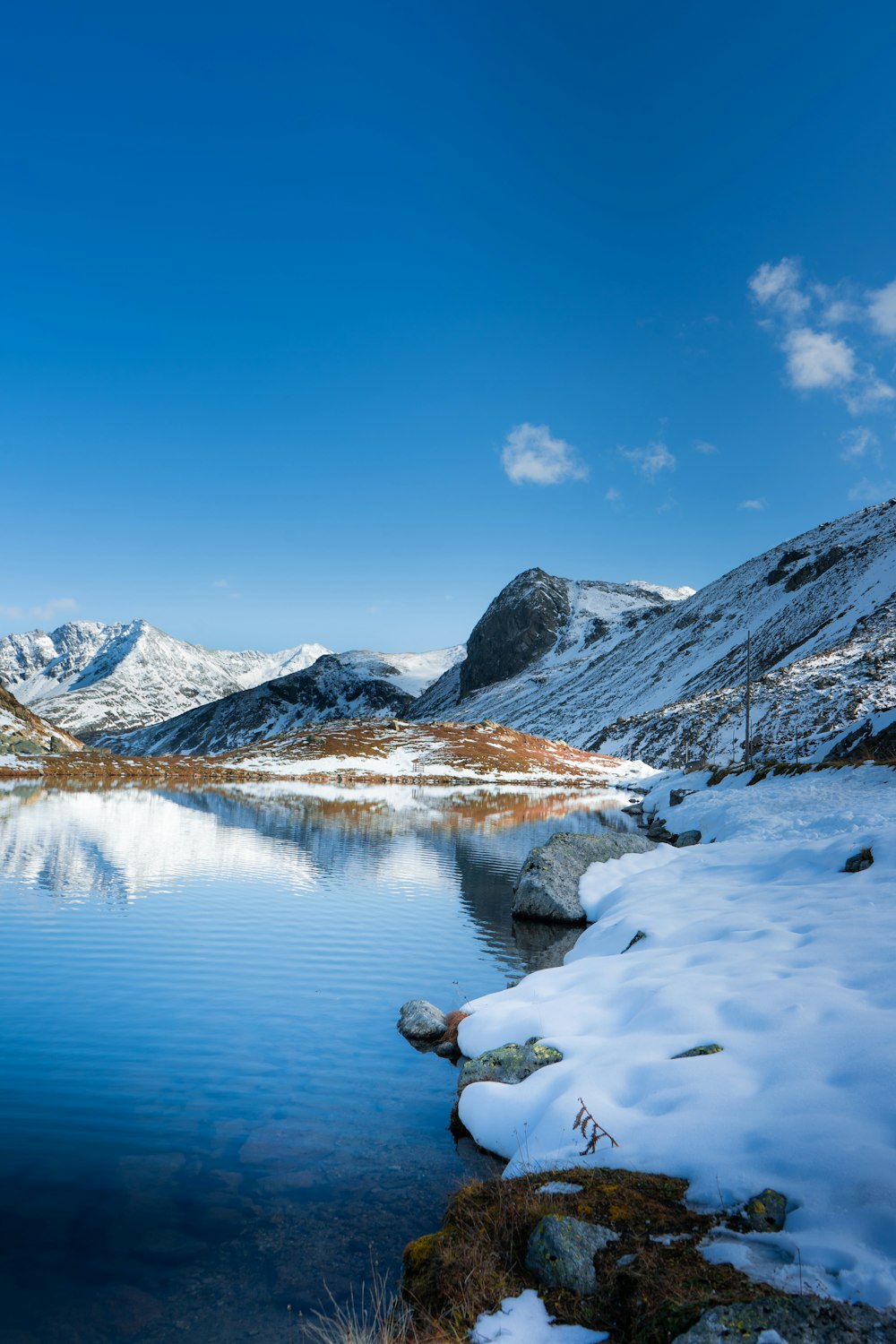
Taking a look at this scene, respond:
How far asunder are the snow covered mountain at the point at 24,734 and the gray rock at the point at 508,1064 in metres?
91.6

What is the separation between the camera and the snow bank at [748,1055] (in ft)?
18.2

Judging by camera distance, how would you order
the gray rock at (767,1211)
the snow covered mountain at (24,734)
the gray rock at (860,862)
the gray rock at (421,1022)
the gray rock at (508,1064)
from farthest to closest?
1. the snow covered mountain at (24,734)
2. the gray rock at (860,862)
3. the gray rock at (421,1022)
4. the gray rock at (508,1064)
5. the gray rock at (767,1211)

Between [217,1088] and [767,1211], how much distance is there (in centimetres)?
858

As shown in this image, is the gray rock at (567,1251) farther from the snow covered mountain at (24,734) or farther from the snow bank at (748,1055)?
the snow covered mountain at (24,734)

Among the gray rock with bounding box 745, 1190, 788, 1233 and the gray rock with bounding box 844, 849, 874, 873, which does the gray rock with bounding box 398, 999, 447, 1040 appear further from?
the gray rock with bounding box 844, 849, 874, 873

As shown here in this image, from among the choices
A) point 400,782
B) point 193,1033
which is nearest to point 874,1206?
point 193,1033

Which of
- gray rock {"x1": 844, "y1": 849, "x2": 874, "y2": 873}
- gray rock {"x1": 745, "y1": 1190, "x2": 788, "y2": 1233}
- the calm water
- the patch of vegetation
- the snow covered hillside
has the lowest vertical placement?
the calm water

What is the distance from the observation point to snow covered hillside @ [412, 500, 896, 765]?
257 ft

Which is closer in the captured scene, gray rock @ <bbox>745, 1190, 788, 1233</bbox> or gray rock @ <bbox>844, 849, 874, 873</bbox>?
gray rock @ <bbox>745, 1190, 788, 1233</bbox>

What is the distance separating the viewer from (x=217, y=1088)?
11.1 meters

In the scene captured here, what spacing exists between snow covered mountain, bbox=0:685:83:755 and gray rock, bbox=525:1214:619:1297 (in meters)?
96.1

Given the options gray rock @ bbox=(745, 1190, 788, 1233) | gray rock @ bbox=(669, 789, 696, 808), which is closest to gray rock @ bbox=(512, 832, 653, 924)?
gray rock @ bbox=(745, 1190, 788, 1233)

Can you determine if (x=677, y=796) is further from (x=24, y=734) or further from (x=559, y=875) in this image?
(x=24, y=734)

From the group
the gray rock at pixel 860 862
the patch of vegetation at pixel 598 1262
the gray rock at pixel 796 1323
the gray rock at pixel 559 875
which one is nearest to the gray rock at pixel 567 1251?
the patch of vegetation at pixel 598 1262
